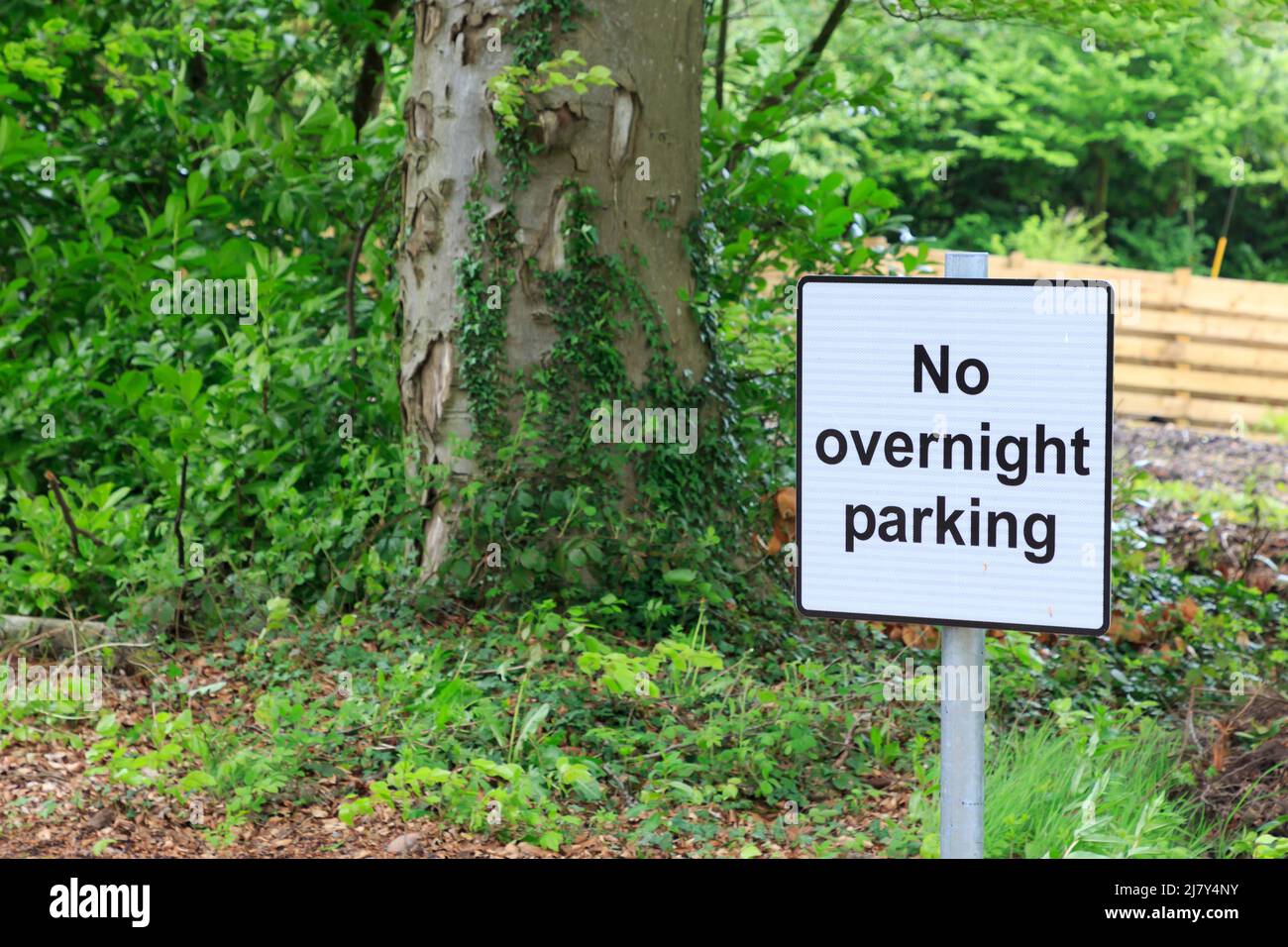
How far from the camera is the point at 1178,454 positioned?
12469 mm

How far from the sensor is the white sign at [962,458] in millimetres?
1889

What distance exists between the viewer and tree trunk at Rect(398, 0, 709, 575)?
4852 millimetres

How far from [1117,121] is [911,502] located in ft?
78.9

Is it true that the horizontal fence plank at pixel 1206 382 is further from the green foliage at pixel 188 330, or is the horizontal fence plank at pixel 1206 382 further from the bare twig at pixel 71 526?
Result: the bare twig at pixel 71 526

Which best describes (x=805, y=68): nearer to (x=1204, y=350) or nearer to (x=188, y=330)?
(x=188, y=330)

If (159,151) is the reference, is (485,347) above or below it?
below

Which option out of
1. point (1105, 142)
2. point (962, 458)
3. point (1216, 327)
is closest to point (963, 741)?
point (962, 458)

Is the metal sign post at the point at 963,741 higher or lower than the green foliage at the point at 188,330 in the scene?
lower

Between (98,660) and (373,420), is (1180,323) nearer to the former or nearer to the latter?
(373,420)

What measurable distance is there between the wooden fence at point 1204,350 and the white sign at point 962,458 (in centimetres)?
1368

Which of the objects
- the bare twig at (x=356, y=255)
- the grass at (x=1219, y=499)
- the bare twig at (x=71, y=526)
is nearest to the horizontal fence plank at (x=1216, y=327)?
the grass at (x=1219, y=499)

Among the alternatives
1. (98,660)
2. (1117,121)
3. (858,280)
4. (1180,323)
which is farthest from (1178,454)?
(1117,121)

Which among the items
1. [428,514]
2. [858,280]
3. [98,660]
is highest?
[858,280]

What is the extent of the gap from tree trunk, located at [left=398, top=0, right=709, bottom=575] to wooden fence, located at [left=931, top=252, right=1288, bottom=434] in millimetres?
10773
